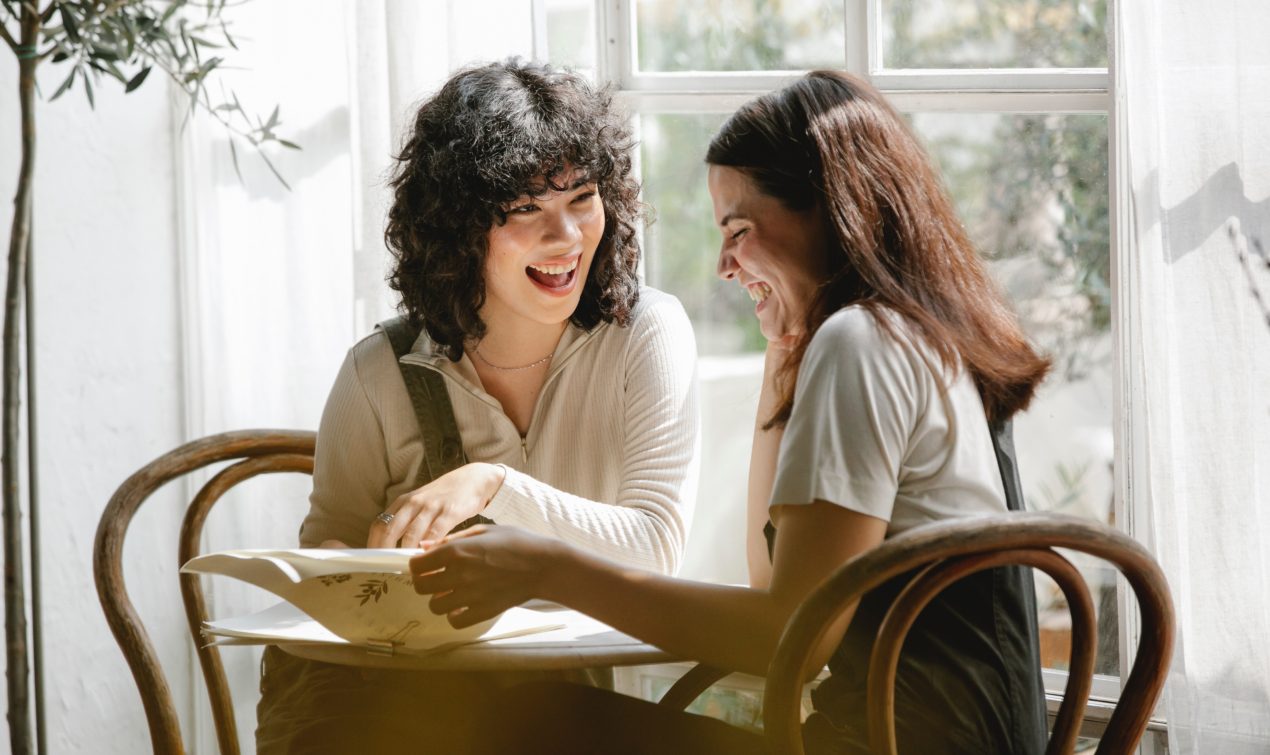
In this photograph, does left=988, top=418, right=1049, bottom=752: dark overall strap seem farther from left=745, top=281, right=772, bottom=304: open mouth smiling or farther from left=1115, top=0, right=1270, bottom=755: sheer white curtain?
left=1115, top=0, right=1270, bottom=755: sheer white curtain

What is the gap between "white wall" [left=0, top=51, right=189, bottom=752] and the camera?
2.52 m

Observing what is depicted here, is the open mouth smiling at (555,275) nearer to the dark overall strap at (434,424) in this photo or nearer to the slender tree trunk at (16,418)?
the dark overall strap at (434,424)

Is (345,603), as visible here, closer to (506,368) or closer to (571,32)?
(506,368)

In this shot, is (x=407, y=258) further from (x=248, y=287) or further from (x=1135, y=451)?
(x=1135, y=451)

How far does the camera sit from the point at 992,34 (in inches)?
90.5

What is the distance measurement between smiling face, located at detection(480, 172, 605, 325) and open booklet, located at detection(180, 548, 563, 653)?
604 mm

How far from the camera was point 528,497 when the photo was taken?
5.80 feet

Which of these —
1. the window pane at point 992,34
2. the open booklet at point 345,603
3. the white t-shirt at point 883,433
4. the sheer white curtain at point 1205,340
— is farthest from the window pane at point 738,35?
the open booklet at point 345,603

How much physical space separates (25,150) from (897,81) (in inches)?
58.5

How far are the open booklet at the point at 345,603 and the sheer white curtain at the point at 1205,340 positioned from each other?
95 cm

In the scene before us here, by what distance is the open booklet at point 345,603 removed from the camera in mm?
1251

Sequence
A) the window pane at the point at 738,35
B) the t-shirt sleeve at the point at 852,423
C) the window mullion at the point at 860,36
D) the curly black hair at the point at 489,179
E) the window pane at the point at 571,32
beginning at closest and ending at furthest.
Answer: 1. the t-shirt sleeve at the point at 852,423
2. the curly black hair at the point at 489,179
3. the window mullion at the point at 860,36
4. the window pane at the point at 738,35
5. the window pane at the point at 571,32

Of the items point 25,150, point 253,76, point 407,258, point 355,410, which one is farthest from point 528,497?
point 253,76

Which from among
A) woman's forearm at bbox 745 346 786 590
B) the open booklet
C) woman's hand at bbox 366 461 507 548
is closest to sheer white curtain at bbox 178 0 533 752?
woman's hand at bbox 366 461 507 548
